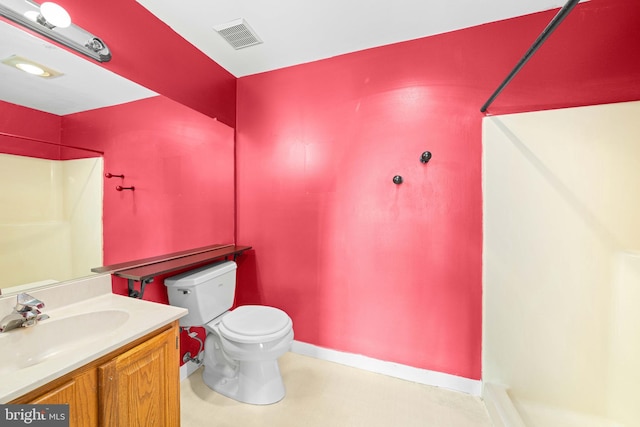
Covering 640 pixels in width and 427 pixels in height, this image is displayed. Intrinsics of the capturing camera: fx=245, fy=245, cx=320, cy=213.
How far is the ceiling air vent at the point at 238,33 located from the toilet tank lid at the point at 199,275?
1.58 metres

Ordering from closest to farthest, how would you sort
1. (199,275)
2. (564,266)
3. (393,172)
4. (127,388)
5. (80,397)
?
(80,397)
(127,388)
(564,266)
(199,275)
(393,172)

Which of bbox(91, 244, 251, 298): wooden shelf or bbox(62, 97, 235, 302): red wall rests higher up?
bbox(62, 97, 235, 302): red wall

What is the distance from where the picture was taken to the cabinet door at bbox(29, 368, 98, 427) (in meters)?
0.68

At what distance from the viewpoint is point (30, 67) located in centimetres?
103

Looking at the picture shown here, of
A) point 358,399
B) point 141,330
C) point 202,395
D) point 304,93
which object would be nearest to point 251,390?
point 202,395

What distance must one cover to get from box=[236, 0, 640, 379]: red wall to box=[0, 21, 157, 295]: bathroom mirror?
1016mm

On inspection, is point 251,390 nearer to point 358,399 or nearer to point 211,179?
point 358,399

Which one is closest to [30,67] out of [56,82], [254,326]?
[56,82]

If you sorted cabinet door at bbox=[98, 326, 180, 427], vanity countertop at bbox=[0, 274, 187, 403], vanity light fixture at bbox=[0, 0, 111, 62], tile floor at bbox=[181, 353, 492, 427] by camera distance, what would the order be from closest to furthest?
vanity countertop at bbox=[0, 274, 187, 403] < cabinet door at bbox=[98, 326, 180, 427] < vanity light fixture at bbox=[0, 0, 111, 62] < tile floor at bbox=[181, 353, 492, 427]

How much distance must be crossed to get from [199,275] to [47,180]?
0.86 m

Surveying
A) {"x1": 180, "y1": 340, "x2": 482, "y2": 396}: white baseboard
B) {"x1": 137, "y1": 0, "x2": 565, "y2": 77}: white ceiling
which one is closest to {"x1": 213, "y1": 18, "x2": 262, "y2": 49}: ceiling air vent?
{"x1": 137, "y1": 0, "x2": 565, "y2": 77}: white ceiling

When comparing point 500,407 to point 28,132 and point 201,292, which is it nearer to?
point 201,292

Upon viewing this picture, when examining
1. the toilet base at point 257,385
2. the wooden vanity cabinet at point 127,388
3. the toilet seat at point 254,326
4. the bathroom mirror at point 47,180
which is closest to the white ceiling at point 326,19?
the bathroom mirror at point 47,180

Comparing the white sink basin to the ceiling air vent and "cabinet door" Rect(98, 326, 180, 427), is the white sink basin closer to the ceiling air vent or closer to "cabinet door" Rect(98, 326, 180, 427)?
"cabinet door" Rect(98, 326, 180, 427)
